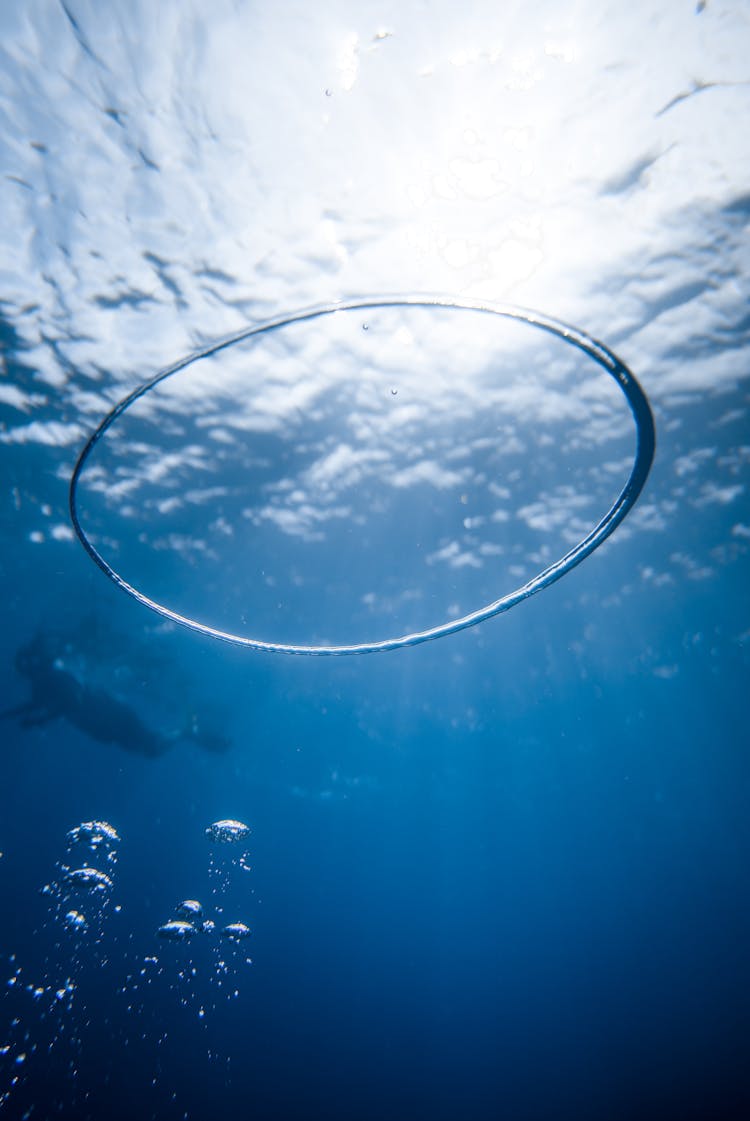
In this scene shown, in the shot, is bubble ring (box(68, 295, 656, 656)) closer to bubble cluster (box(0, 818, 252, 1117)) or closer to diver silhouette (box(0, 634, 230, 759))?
bubble cluster (box(0, 818, 252, 1117))

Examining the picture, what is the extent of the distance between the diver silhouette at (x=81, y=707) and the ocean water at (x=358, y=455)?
20 cm

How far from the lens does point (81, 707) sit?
2608 centimetres

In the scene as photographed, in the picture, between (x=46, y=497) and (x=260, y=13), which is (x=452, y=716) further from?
(x=260, y=13)

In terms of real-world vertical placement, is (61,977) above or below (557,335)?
below

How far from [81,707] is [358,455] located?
2086cm

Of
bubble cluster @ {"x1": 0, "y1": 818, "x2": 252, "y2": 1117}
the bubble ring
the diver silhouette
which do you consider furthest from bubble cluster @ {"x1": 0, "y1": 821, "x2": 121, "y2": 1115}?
the bubble ring

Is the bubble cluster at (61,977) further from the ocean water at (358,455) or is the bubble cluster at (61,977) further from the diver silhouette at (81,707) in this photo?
the diver silhouette at (81,707)

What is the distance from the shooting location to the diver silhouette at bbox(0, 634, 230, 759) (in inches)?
986

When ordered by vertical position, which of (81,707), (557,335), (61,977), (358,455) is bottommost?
(61,977)

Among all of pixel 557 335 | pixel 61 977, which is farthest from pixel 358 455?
pixel 61 977

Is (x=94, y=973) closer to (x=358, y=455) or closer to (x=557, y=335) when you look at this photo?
(x=358, y=455)

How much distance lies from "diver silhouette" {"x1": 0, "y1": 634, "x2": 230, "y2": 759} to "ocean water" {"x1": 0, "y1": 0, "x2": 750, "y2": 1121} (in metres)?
0.20

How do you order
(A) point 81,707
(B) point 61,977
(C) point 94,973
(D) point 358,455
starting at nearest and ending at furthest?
1. (D) point 358,455
2. (A) point 81,707
3. (C) point 94,973
4. (B) point 61,977

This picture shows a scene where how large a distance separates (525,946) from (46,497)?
308ft
